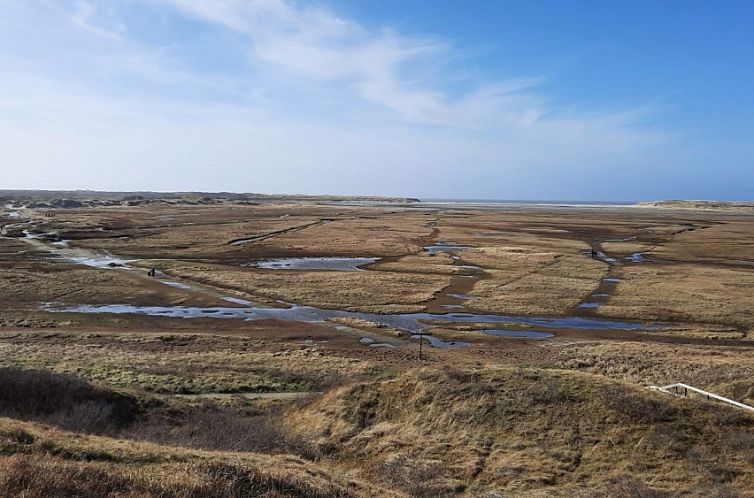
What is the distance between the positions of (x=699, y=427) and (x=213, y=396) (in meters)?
17.0

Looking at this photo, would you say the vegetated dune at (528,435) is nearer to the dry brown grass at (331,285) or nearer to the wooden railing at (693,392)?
the wooden railing at (693,392)

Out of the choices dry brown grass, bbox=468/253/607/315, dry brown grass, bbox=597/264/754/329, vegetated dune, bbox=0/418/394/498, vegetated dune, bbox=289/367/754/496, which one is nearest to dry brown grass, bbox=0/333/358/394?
vegetated dune, bbox=289/367/754/496

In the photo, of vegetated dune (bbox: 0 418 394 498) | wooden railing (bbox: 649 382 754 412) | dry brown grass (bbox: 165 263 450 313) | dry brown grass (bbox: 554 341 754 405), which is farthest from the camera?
dry brown grass (bbox: 165 263 450 313)

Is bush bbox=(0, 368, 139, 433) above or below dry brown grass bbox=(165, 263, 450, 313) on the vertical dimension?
above

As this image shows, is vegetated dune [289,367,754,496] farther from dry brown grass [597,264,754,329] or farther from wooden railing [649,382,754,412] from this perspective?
dry brown grass [597,264,754,329]

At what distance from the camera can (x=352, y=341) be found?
3075 cm

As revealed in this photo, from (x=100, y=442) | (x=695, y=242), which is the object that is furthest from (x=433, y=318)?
(x=695, y=242)

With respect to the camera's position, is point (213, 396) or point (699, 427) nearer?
point (699, 427)

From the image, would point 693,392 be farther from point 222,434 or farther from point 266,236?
point 266,236

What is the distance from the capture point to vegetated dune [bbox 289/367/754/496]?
13.0 m

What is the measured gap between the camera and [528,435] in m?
15.2

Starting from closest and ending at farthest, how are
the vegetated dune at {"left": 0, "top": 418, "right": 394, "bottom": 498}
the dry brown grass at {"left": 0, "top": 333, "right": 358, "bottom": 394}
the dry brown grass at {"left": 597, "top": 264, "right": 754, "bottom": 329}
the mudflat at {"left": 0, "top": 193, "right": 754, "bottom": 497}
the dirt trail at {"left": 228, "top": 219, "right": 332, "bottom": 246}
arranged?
the vegetated dune at {"left": 0, "top": 418, "right": 394, "bottom": 498}
the mudflat at {"left": 0, "top": 193, "right": 754, "bottom": 497}
the dry brown grass at {"left": 0, "top": 333, "right": 358, "bottom": 394}
the dry brown grass at {"left": 597, "top": 264, "right": 754, "bottom": 329}
the dirt trail at {"left": 228, "top": 219, "right": 332, "bottom": 246}

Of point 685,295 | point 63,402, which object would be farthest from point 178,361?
point 685,295

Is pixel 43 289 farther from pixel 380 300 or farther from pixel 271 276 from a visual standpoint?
pixel 380 300
